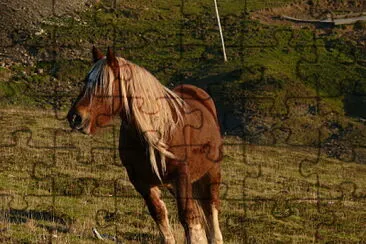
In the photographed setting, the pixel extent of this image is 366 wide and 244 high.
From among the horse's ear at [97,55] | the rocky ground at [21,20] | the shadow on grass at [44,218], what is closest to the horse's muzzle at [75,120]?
the horse's ear at [97,55]

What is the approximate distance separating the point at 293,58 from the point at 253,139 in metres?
15.3

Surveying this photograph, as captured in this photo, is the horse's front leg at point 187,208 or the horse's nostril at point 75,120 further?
the horse's front leg at point 187,208

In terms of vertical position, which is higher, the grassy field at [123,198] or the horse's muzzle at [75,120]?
the horse's muzzle at [75,120]

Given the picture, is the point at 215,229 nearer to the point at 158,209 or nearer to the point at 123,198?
the point at 158,209

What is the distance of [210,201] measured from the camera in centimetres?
1238

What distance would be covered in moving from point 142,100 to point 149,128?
0.40 metres

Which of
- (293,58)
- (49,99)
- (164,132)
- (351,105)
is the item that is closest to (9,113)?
(49,99)

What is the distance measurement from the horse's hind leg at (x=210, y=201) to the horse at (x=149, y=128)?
776 mm

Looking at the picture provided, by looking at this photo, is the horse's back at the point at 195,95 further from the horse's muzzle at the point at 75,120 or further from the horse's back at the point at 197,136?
the horse's muzzle at the point at 75,120

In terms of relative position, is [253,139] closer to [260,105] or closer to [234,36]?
[260,105]

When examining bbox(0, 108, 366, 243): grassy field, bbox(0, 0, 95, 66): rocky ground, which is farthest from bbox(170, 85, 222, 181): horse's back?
bbox(0, 0, 95, 66): rocky ground

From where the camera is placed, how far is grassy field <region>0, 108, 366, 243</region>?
13.7 m

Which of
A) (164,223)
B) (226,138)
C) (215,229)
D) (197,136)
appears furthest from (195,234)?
(226,138)

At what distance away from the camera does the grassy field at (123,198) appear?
13727mm
